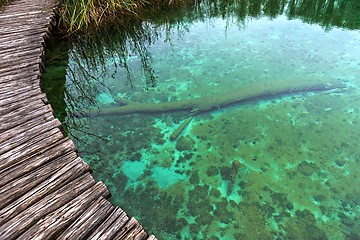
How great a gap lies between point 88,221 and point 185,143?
1575 mm


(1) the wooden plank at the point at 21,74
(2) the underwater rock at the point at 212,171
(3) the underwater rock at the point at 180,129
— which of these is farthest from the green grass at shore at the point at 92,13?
(2) the underwater rock at the point at 212,171

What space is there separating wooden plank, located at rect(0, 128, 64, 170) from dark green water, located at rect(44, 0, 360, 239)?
65cm

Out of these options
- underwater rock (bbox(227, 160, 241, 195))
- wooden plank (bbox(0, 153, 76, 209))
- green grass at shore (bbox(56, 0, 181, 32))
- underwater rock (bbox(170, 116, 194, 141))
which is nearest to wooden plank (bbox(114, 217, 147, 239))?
wooden plank (bbox(0, 153, 76, 209))

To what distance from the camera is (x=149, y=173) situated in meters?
2.78

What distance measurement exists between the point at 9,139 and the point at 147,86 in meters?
2.03

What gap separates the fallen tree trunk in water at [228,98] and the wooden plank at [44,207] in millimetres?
1619

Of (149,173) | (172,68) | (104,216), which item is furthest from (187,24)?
(104,216)

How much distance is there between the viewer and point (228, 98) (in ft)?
11.9

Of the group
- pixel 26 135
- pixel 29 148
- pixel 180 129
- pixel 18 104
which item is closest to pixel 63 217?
pixel 29 148

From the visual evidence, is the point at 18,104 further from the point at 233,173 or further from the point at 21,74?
the point at 233,173

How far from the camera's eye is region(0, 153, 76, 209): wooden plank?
1780mm

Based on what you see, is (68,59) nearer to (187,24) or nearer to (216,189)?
(187,24)

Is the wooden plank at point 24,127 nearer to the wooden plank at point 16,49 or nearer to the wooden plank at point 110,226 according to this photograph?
the wooden plank at point 110,226

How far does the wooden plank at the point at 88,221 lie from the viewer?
161 centimetres
